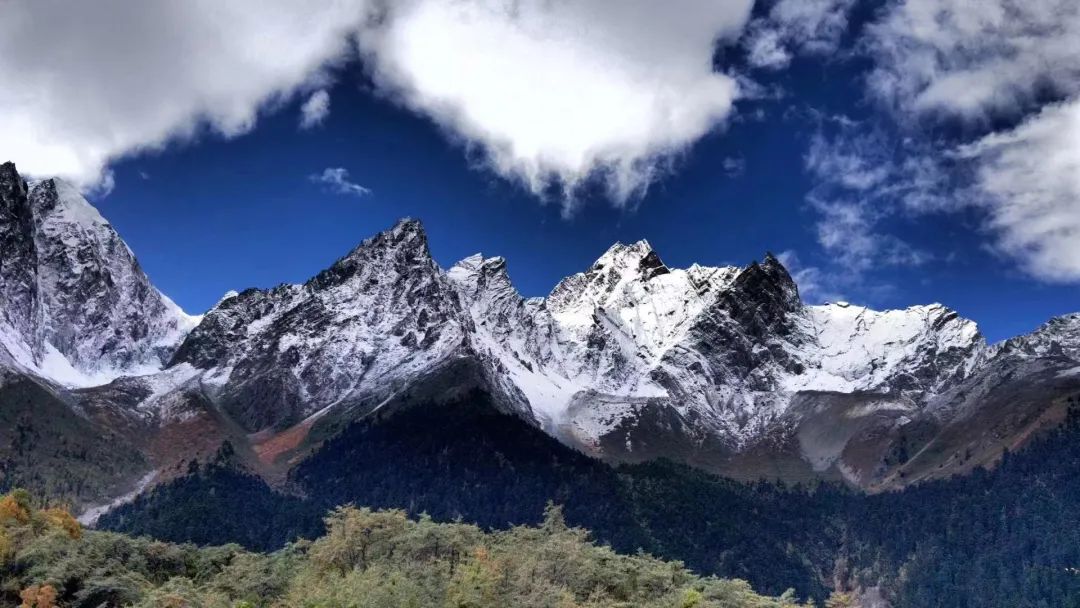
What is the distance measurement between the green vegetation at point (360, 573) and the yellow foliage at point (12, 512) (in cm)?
19

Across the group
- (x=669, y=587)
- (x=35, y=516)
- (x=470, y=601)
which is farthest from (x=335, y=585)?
(x=35, y=516)

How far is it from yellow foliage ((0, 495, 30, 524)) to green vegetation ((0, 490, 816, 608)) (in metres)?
0.19

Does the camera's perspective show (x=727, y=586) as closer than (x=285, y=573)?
Yes

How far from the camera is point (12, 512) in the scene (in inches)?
4877

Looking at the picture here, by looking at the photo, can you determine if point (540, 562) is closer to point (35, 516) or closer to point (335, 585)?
point (335, 585)

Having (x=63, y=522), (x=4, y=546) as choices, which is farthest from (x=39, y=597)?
(x=63, y=522)

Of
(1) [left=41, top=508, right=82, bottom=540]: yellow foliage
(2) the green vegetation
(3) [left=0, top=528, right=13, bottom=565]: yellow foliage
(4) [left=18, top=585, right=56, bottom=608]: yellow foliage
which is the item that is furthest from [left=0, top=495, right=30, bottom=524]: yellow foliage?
(4) [left=18, top=585, right=56, bottom=608]: yellow foliage

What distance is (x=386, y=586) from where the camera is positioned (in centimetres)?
9306

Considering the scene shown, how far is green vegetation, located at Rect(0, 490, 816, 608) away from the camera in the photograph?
3740 inches

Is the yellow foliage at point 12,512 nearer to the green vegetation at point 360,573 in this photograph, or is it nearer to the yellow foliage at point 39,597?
the green vegetation at point 360,573

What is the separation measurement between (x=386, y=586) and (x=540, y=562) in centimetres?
1979

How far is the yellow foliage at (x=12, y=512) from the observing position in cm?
12114

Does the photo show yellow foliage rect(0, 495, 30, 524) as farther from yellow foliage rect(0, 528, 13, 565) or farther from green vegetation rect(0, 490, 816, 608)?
yellow foliage rect(0, 528, 13, 565)

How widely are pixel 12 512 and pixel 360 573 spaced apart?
52.5 meters
